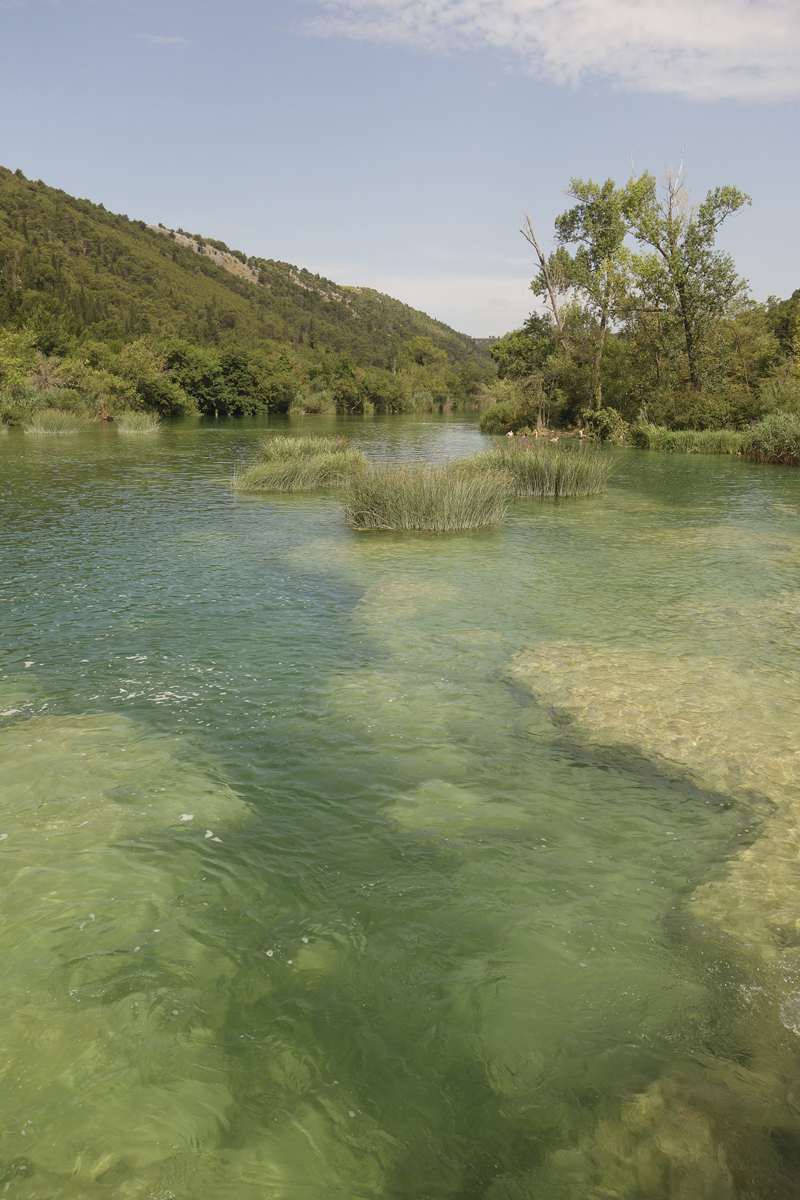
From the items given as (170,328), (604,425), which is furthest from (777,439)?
(170,328)

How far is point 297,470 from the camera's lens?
2136 cm

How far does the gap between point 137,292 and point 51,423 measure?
258ft

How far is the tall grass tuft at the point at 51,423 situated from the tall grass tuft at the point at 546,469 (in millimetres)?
23491

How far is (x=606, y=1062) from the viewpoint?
3010mm

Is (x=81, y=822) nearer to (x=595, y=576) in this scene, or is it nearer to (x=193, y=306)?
(x=595, y=576)

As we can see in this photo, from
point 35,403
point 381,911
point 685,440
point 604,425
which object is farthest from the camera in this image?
point 35,403

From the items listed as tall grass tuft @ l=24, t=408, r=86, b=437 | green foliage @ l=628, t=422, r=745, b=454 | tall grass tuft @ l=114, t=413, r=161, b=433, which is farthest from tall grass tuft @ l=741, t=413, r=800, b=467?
tall grass tuft @ l=24, t=408, r=86, b=437

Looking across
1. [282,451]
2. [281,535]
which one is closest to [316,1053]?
[281,535]

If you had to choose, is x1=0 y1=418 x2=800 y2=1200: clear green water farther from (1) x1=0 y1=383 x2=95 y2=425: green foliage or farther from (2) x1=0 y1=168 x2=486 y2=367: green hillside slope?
(2) x1=0 y1=168 x2=486 y2=367: green hillside slope

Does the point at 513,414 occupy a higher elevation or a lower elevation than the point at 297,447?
higher

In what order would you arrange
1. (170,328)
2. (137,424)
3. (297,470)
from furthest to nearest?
(170,328) < (137,424) < (297,470)

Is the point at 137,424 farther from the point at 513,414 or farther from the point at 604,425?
the point at 604,425

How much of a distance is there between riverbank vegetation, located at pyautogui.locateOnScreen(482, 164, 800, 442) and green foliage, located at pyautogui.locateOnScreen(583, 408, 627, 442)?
63 millimetres

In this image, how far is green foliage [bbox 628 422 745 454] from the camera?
3080 cm
